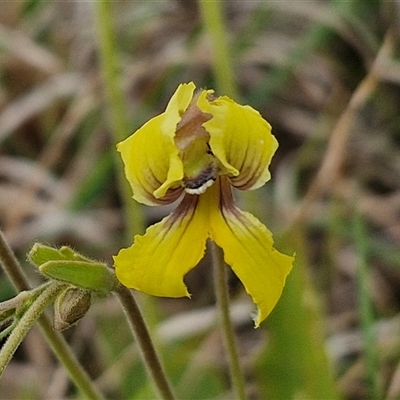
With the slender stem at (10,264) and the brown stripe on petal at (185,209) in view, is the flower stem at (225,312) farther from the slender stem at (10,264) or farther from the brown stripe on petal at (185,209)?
the slender stem at (10,264)

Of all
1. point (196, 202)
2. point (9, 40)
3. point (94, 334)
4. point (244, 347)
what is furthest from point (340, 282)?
point (196, 202)

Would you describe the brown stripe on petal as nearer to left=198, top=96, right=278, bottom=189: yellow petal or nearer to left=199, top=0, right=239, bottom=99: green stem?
left=198, top=96, right=278, bottom=189: yellow petal

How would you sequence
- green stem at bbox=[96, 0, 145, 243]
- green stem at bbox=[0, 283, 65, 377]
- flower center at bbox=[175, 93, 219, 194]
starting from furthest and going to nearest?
green stem at bbox=[96, 0, 145, 243] → flower center at bbox=[175, 93, 219, 194] → green stem at bbox=[0, 283, 65, 377]

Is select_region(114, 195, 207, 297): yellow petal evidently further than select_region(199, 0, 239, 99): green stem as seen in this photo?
No

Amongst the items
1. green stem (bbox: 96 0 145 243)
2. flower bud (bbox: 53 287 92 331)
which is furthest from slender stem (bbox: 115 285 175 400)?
green stem (bbox: 96 0 145 243)

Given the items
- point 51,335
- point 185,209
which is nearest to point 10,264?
point 51,335

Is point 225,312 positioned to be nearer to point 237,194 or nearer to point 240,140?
point 240,140

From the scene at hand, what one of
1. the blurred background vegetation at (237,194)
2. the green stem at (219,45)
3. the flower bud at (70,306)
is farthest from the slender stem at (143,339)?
the green stem at (219,45)
